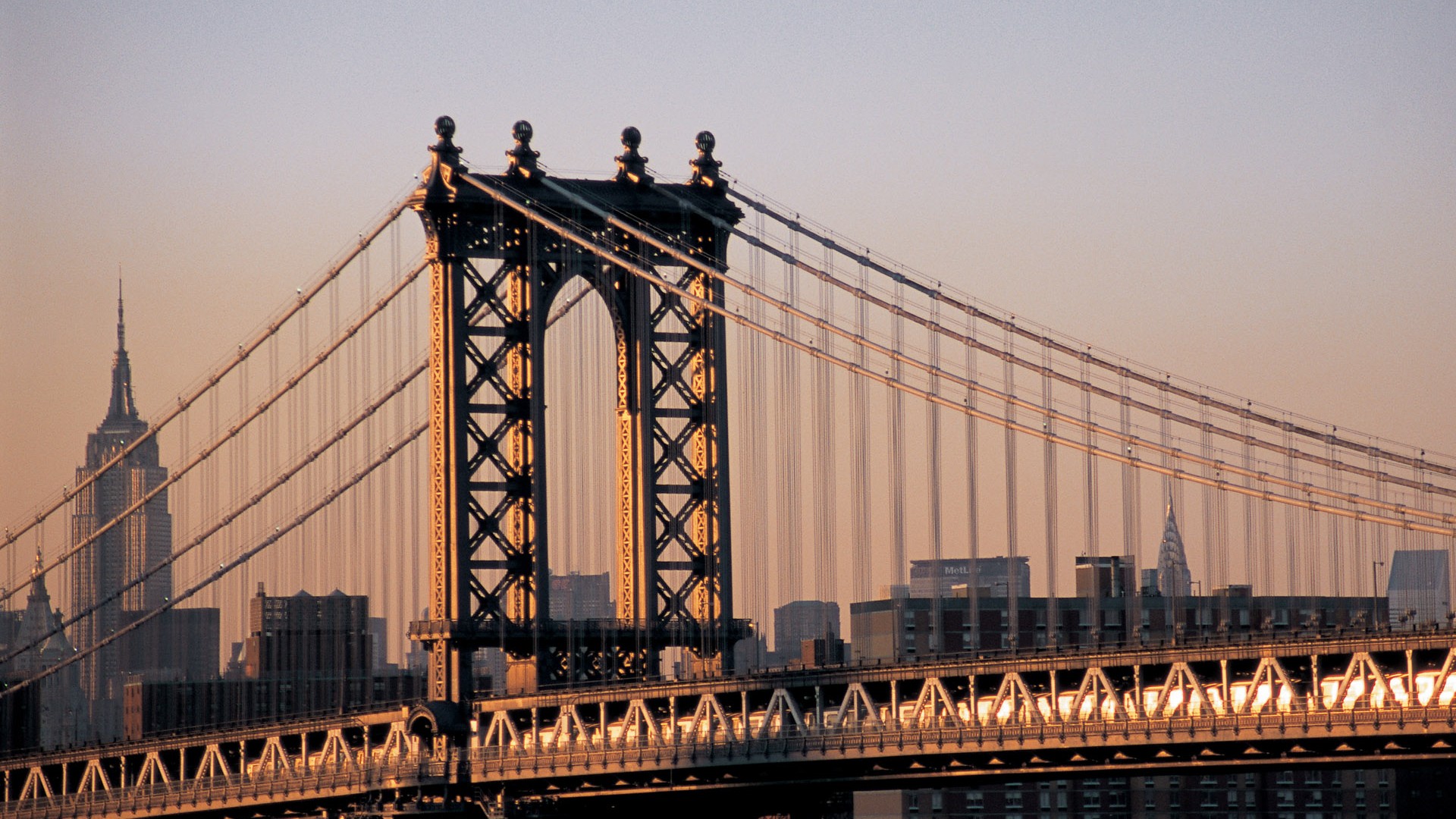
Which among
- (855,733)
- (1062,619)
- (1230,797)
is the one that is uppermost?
(1062,619)

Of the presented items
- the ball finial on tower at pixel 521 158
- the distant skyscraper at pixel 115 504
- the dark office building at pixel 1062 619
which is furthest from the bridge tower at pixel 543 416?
the dark office building at pixel 1062 619

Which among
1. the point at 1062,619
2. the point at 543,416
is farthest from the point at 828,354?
the point at 1062,619

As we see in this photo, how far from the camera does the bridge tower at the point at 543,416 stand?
96.8 m

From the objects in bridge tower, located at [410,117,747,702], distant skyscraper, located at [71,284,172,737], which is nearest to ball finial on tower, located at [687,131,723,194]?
bridge tower, located at [410,117,747,702]

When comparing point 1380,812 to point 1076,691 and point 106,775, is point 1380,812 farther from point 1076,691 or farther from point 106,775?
point 1076,691

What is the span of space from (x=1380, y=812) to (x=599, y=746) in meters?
104

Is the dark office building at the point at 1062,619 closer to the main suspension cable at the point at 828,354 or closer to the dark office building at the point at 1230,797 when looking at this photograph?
the dark office building at the point at 1230,797

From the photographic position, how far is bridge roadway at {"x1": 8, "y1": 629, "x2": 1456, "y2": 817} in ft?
245

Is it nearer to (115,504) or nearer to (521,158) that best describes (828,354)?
(521,158)

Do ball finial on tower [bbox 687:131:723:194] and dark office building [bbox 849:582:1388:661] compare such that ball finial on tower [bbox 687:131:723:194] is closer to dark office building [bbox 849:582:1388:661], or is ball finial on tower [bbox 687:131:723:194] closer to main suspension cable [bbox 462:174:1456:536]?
main suspension cable [bbox 462:174:1456:536]

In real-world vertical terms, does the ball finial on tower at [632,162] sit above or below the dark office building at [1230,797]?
above

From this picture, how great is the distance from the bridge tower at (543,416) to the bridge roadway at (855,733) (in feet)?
10.1

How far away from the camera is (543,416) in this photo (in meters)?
97.8

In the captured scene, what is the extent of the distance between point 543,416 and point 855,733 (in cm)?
1905
